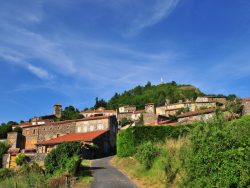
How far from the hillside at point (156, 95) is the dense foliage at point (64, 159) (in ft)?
315

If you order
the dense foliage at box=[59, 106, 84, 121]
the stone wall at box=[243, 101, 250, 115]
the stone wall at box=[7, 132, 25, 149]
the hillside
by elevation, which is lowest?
the stone wall at box=[7, 132, 25, 149]

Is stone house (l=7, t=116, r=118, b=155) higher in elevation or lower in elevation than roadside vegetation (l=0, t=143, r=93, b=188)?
higher

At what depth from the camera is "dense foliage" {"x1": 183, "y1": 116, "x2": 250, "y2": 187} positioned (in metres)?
11.3

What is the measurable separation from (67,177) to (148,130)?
53.6 ft

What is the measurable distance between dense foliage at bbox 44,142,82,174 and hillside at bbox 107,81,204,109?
315 feet

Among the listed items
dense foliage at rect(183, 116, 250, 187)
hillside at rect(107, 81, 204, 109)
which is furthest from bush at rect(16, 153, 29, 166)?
hillside at rect(107, 81, 204, 109)

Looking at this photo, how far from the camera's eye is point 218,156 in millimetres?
12195

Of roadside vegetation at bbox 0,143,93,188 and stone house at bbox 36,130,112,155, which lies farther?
stone house at bbox 36,130,112,155

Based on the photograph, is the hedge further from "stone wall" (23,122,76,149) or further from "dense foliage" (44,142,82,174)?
"stone wall" (23,122,76,149)

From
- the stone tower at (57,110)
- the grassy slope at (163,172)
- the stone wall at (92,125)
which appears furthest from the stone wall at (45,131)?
the grassy slope at (163,172)

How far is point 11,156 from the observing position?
41.4 m

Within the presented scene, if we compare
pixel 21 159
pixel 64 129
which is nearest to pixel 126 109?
pixel 64 129

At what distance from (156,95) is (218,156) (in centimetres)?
12273

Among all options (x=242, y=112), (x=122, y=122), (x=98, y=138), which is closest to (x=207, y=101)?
(x=122, y=122)
